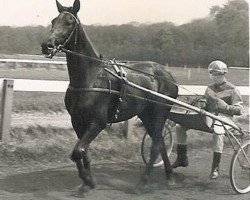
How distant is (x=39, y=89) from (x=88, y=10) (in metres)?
1.61

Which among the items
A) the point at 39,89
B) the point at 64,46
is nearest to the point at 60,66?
the point at 39,89

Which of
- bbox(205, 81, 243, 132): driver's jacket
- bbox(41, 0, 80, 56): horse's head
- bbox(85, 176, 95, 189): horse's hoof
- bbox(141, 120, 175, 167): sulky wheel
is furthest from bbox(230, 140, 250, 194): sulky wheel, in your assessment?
bbox(41, 0, 80, 56): horse's head

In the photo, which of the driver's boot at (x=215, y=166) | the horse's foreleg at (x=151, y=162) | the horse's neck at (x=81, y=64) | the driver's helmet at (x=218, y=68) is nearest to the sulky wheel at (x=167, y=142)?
the horse's foreleg at (x=151, y=162)

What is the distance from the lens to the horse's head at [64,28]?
4.57 m

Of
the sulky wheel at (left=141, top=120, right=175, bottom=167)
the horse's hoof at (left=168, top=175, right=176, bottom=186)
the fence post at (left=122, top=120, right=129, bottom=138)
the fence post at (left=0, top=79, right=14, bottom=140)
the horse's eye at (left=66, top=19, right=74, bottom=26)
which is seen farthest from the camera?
the fence post at (left=122, top=120, right=129, bottom=138)

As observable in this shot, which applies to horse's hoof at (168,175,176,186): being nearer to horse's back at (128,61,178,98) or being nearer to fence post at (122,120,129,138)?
horse's back at (128,61,178,98)

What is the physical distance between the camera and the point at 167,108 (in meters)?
5.98

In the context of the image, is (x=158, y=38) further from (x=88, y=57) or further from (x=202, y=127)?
(x=88, y=57)

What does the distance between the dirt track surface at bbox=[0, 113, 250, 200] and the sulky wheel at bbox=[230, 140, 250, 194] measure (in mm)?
108

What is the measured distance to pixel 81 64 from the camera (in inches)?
193

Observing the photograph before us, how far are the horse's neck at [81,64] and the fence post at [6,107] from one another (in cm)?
197

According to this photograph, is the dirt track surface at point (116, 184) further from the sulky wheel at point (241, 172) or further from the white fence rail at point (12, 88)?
the white fence rail at point (12, 88)

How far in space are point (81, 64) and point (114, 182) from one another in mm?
1604

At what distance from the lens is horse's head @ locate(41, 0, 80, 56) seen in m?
4.57
